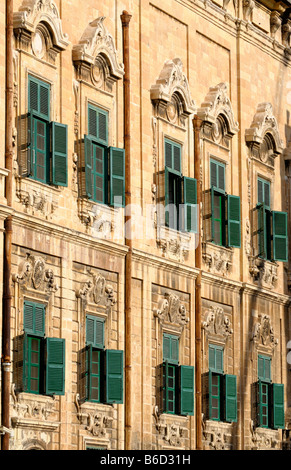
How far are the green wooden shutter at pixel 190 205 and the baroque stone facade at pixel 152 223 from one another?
0.16m

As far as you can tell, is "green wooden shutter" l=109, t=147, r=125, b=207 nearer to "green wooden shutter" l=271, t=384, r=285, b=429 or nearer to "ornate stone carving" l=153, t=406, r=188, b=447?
"ornate stone carving" l=153, t=406, r=188, b=447

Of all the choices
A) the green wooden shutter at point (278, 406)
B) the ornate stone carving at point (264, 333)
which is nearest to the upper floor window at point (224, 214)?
the ornate stone carving at point (264, 333)

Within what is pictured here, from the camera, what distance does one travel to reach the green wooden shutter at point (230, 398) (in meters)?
36.6

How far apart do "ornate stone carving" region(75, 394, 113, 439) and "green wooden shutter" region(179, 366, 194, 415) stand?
110 inches

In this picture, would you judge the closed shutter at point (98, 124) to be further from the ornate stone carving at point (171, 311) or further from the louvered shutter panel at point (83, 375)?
the louvered shutter panel at point (83, 375)

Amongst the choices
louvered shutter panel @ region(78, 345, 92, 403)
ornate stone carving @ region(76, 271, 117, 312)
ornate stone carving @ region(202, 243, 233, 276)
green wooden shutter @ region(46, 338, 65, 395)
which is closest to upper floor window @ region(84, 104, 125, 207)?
ornate stone carving @ region(76, 271, 117, 312)

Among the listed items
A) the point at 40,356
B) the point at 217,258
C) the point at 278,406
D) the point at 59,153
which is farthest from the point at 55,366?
the point at 278,406

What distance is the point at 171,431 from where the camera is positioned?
3453 cm

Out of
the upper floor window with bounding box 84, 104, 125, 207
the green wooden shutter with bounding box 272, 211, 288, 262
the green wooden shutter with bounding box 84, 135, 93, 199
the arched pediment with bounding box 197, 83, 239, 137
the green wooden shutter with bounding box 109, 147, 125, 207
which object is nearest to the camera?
the green wooden shutter with bounding box 84, 135, 93, 199

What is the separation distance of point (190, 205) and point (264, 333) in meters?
5.04

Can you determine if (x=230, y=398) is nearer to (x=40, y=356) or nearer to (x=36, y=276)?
(x=40, y=356)

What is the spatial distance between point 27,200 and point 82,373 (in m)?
3.82

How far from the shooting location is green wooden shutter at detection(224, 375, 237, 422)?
3662cm
